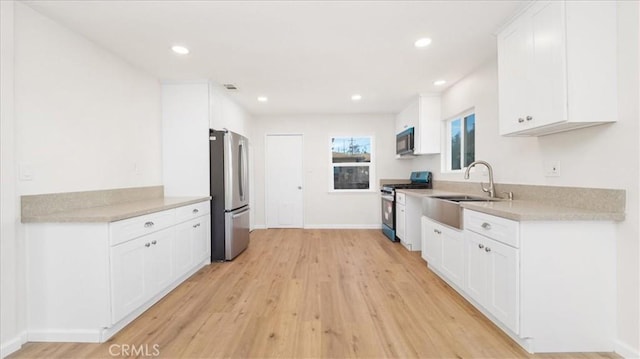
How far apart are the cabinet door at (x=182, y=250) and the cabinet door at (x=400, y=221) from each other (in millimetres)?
2975

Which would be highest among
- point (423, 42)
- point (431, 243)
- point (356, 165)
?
point (423, 42)

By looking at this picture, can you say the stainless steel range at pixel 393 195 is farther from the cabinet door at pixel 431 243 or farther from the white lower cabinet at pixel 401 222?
the cabinet door at pixel 431 243

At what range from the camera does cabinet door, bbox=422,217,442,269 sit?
9.64 feet

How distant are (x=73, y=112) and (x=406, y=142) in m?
4.33

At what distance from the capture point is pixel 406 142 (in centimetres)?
472

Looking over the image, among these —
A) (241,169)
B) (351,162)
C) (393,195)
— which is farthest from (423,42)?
(351,162)

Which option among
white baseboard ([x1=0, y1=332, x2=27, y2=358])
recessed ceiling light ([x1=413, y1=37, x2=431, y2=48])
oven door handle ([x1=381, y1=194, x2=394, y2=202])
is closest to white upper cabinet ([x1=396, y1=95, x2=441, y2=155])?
oven door handle ([x1=381, y1=194, x2=394, y2=202])

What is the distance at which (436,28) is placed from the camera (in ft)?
7.67

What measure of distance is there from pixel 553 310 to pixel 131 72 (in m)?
4.31

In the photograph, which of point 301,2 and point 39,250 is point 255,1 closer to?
point 301,2

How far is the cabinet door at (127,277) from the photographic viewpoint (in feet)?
6.41

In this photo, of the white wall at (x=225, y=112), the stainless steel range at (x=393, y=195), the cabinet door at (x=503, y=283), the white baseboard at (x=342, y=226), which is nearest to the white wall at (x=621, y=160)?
the cabinet door at (x=503, y=283)

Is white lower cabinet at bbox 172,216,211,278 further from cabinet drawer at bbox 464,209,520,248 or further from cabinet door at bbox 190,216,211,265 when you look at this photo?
cabinet drawer at bbox 464,209,520,248

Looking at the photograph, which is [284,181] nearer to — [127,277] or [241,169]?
[241,169]
